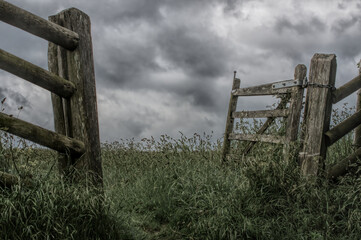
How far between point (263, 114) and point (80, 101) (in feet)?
12.8

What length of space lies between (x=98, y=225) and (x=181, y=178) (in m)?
1.62

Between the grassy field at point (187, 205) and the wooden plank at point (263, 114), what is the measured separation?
2.33 feet

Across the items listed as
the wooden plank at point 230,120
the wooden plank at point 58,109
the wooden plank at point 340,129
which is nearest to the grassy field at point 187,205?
the wooden plank at point 58,109

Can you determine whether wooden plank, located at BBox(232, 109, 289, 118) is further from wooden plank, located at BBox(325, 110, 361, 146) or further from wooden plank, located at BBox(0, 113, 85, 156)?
wooden plank, located at BBox(0, 113, 85, 156)

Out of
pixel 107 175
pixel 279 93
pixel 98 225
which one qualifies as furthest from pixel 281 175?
pixel 107 175

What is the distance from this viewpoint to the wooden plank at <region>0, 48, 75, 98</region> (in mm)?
3535

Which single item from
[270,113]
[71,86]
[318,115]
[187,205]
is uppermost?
[270,113]

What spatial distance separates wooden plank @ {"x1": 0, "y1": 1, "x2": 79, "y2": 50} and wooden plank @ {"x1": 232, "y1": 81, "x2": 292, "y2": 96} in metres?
3.79

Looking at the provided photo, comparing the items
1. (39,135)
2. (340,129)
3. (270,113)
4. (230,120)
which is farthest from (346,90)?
(39,135)

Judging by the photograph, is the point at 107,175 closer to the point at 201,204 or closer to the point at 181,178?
the point at 181,178

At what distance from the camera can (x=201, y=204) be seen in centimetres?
→ 450

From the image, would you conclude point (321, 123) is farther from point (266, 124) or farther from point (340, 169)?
point (266, 124)

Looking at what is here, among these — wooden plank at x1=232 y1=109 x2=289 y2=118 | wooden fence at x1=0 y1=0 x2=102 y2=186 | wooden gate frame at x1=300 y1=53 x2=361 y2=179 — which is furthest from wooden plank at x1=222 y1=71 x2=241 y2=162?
wooden fence at x1=0 y1=0 x2=102 y2=186

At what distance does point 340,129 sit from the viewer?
17.8 feet
